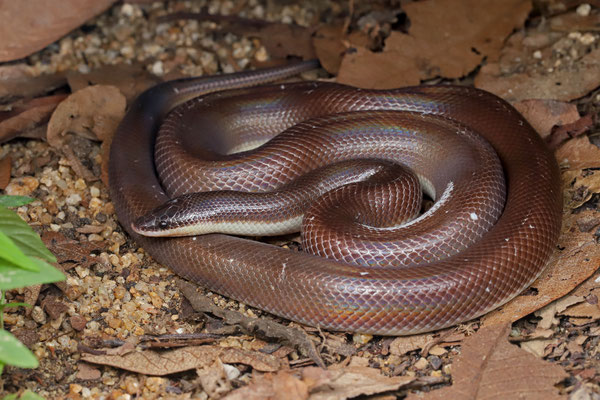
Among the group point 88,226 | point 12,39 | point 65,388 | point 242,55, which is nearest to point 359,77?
point 242,55

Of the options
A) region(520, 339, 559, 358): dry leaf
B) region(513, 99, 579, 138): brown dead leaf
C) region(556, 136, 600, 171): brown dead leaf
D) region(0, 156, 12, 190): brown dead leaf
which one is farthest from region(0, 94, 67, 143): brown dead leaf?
region(556, 136, 600, 171): brown dead leaf

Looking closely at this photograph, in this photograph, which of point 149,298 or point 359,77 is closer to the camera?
point 149,298

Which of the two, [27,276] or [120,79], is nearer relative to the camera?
[27,276]

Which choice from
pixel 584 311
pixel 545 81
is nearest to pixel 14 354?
pixel 584 311

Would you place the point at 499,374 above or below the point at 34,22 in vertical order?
below

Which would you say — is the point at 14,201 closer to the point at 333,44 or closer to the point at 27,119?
the point at 27,119

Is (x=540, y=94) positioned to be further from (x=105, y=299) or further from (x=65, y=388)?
(x=65, y=388)

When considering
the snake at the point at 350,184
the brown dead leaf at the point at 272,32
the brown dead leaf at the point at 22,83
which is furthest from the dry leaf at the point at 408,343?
the brown dead leaf at the point at 22,83
